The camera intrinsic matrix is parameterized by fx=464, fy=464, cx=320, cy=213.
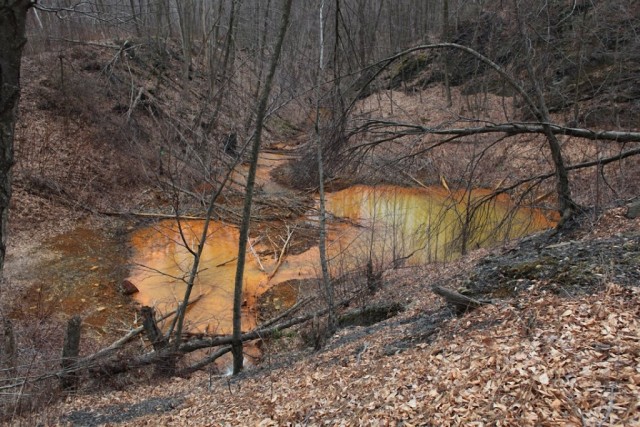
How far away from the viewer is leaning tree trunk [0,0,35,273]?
9.43 ft

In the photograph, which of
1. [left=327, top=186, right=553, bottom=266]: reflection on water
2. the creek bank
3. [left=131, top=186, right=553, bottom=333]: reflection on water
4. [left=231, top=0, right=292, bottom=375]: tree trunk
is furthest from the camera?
[left=327, top=186, right=553, bottom=266]: reflection on water

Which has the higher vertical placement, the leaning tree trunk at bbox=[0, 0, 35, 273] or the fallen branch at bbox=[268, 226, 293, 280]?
the leaning tree trunk at bbox=[0, 0, 35, 273]

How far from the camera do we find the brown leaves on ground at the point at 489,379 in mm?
2678

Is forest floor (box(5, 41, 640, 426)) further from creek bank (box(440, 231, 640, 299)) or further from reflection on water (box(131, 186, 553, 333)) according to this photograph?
reflection on water (box(131, 186, 553, 333))

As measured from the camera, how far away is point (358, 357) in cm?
495

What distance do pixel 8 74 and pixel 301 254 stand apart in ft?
35.1

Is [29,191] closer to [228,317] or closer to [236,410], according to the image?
[228,317]

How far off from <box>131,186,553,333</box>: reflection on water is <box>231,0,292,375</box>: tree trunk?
301cm

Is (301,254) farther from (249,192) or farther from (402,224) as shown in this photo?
(249,192)

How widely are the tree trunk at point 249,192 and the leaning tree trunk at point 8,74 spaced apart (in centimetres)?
315

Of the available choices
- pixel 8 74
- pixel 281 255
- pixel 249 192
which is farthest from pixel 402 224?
pixel 8 74

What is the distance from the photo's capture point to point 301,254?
43.6 feet

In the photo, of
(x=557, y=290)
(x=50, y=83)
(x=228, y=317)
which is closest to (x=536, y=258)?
(x=557, y=290)

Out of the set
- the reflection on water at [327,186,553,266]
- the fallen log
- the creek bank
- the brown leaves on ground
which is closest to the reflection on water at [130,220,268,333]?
the reflection on water at [327,186,553,266]
